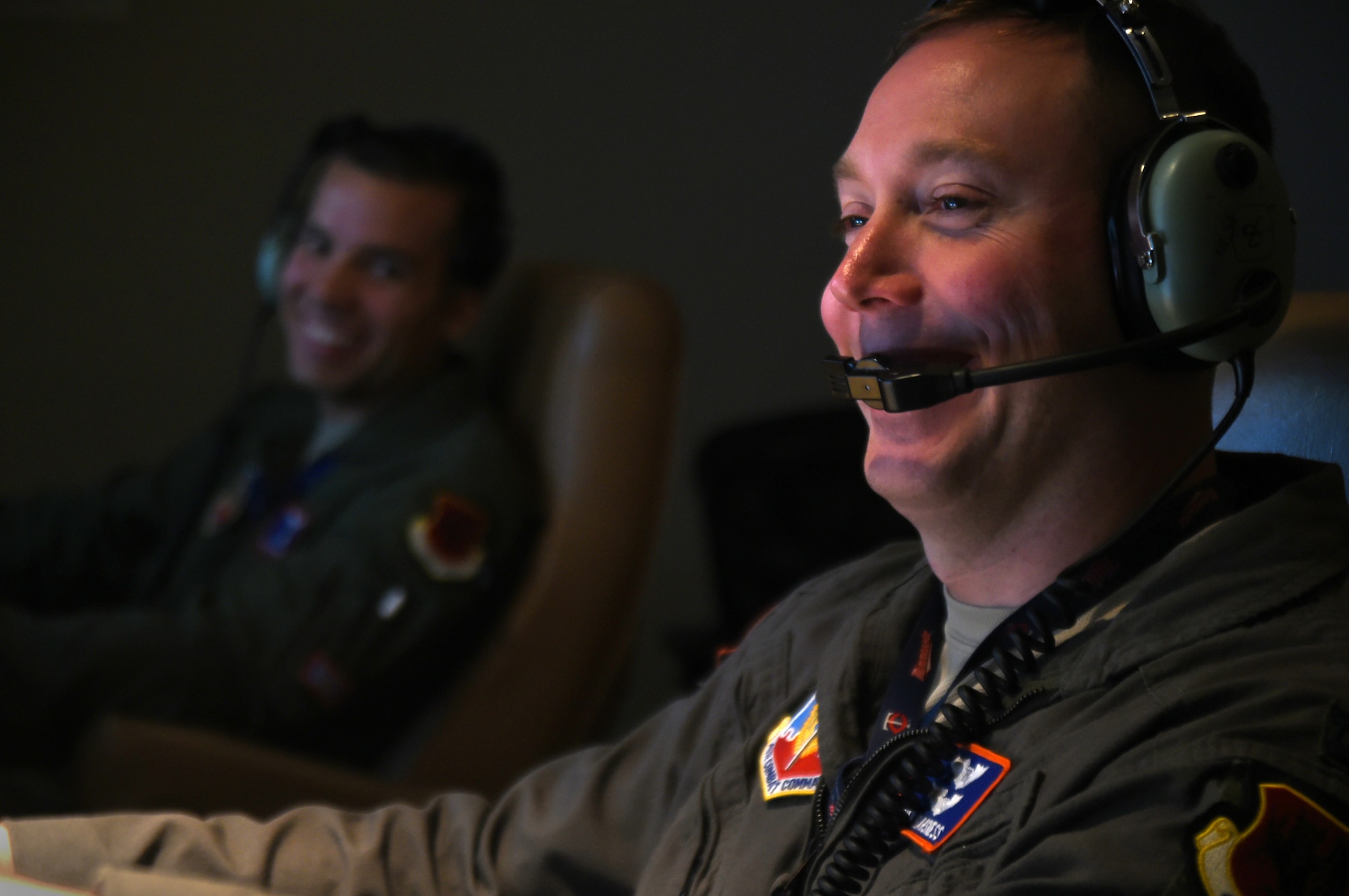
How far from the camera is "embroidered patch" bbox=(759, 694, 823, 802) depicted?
793 millimetres

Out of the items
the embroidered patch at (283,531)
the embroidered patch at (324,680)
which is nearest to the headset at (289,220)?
the embroidered patch at (283,531)

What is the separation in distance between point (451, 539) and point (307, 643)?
21 cm

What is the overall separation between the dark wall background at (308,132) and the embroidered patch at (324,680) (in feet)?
3.90

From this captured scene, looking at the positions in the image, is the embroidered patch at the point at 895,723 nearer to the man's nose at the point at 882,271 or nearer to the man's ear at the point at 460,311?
the man's nose at the point at 882,271

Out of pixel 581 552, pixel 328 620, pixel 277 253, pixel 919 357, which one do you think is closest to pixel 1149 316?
pixel 919 357

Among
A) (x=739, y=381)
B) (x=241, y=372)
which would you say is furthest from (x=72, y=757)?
(x=739, y=381)

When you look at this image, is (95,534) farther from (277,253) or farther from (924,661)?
(924,661)

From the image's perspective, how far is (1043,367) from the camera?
0.70 m

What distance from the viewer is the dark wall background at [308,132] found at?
2.40 metres

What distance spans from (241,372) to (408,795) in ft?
4.40

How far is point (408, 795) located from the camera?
4.57 ft

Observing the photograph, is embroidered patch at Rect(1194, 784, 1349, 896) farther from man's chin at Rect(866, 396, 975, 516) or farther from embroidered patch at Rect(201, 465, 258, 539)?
embroidered patch at Rect(201, 465, 258, 539)

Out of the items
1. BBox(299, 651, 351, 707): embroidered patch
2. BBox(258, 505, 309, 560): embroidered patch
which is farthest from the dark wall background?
BBox(299, 651, 351, 707): embroidered patch

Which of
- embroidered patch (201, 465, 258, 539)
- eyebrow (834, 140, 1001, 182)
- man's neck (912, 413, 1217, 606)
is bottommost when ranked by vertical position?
embroidered patch (201, 465, 258, 539)
